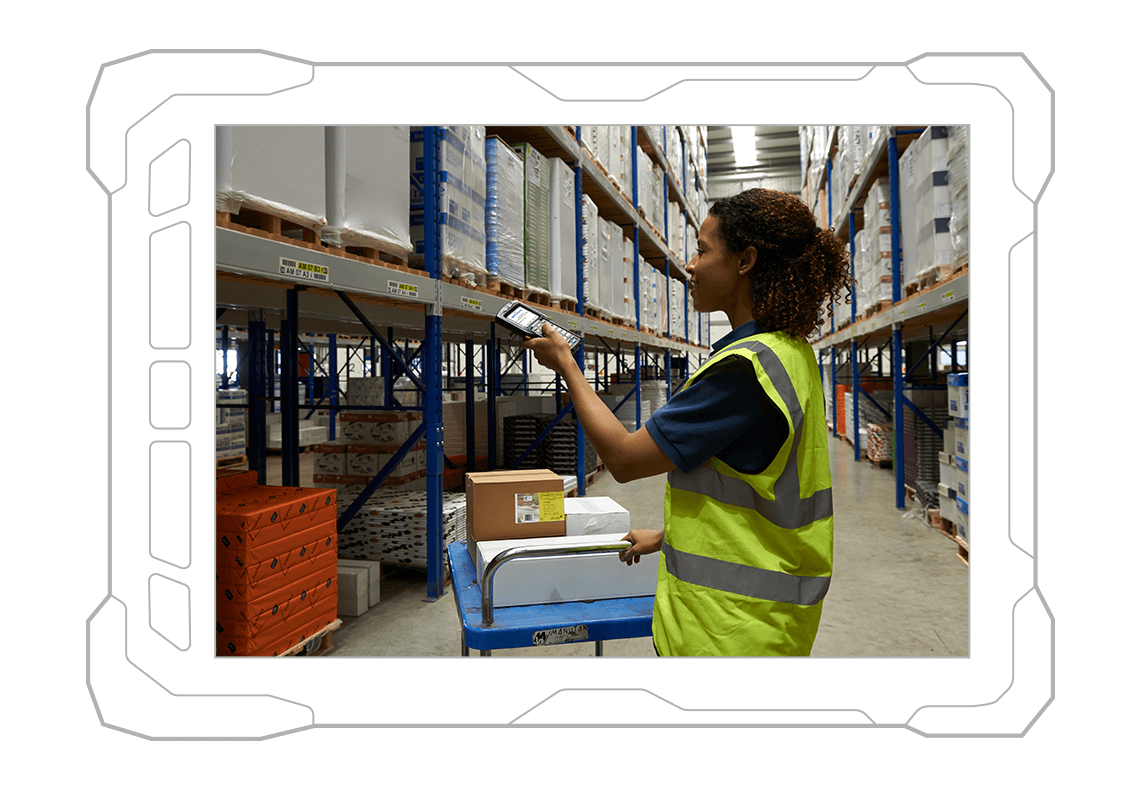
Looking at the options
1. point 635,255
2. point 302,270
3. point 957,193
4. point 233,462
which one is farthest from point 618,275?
point 233,462

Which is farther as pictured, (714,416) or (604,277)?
(604,277)

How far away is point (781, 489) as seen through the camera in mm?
1133

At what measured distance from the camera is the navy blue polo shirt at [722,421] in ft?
3.65

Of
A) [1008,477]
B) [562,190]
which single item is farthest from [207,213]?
[562,190]

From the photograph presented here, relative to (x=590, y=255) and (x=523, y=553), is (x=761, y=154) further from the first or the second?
(x=523, y=553)

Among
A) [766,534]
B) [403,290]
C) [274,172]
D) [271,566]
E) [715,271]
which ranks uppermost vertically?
[274,172]

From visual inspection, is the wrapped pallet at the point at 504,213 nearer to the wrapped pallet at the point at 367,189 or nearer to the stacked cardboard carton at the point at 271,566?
the wrapped pallet at the point at 367,189

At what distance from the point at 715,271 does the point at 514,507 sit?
46.8 inches

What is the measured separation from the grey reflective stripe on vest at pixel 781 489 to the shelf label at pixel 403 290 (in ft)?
7.03

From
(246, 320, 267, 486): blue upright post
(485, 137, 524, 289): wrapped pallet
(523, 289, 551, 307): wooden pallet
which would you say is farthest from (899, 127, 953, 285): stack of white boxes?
(246, 320, 267, 486): blue upright post

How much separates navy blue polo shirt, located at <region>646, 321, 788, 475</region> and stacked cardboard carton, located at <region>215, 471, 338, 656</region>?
1851mm

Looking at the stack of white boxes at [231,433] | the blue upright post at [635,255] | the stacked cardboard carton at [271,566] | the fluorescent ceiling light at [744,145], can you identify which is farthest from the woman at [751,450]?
the fluorescent ceiling light at [744,145]

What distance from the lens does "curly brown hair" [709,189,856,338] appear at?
1201mm

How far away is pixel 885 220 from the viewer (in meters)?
6.14
